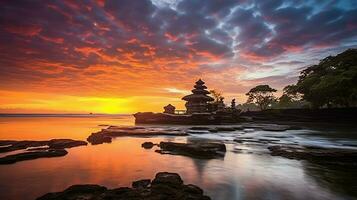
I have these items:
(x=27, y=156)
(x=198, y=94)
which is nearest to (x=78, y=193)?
(x=27, y=156)

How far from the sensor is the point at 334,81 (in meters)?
37.5

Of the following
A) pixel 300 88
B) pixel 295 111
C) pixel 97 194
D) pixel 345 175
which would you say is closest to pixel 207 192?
pixel 97 194

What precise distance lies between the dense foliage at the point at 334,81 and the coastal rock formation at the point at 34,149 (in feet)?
127

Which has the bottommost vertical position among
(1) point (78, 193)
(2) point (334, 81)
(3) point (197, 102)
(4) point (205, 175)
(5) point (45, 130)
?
(4) point (205, 175)

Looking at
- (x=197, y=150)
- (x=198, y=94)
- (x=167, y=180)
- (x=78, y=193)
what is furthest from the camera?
(x=198, y=94)

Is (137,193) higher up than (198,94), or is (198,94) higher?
(198,94)

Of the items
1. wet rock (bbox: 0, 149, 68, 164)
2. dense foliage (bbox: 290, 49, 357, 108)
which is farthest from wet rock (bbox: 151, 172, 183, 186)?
dense foliage (bbox: 290, 49, 357, 108)

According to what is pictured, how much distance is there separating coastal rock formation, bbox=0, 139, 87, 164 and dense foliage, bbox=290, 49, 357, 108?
1527 inches

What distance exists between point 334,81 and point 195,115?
23.1 metres

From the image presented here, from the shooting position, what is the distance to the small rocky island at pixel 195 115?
142 ft

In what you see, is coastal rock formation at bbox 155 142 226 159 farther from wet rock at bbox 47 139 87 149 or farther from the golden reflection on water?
the golden reflection on water

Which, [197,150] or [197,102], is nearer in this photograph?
[197,150]

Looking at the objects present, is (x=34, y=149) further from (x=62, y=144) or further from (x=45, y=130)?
(x=45, y=130)

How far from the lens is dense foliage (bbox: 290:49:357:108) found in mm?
36969
